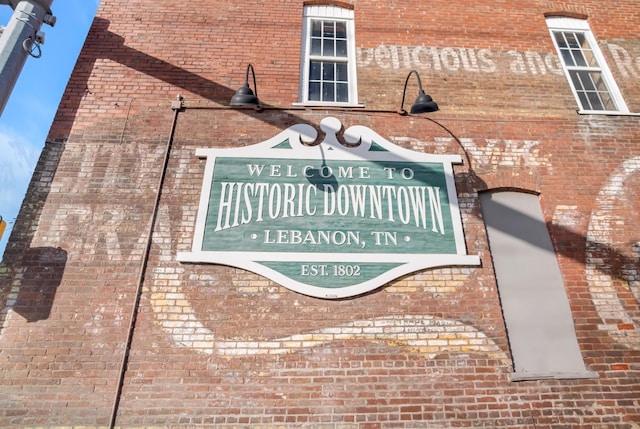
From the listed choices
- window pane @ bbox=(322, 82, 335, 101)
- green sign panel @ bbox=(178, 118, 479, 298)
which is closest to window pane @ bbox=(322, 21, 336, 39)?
window pane @ bbox=(322, 82, 335, 101)

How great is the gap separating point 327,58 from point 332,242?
3.57 meters

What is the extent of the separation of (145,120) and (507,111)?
5.75 metres

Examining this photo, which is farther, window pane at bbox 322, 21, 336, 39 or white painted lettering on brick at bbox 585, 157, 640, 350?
window pane at bbox 322, 21, 336, 39

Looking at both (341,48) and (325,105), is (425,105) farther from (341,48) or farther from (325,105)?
(341,48)

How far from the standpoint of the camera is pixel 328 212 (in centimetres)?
526

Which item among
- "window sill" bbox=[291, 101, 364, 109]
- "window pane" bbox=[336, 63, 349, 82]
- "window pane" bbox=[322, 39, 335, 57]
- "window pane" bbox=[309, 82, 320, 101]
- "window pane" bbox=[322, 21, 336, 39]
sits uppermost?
"window pane" bbox=[322, 21, 336, 39]

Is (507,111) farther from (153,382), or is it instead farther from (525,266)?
(153,382)

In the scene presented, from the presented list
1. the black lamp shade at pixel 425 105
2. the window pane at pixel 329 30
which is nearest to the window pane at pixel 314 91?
the window pane at pixel 329 30

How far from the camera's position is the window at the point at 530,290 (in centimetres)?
471

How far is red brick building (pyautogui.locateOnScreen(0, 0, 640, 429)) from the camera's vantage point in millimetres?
4316

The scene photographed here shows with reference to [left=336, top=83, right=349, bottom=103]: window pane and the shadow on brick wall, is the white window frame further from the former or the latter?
the shadow on brick wall

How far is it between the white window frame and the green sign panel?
706 millimetres

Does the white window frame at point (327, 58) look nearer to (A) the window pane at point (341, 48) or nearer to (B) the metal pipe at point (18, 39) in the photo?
(A) the window pane at point (341, 48)

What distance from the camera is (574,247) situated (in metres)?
5.35
